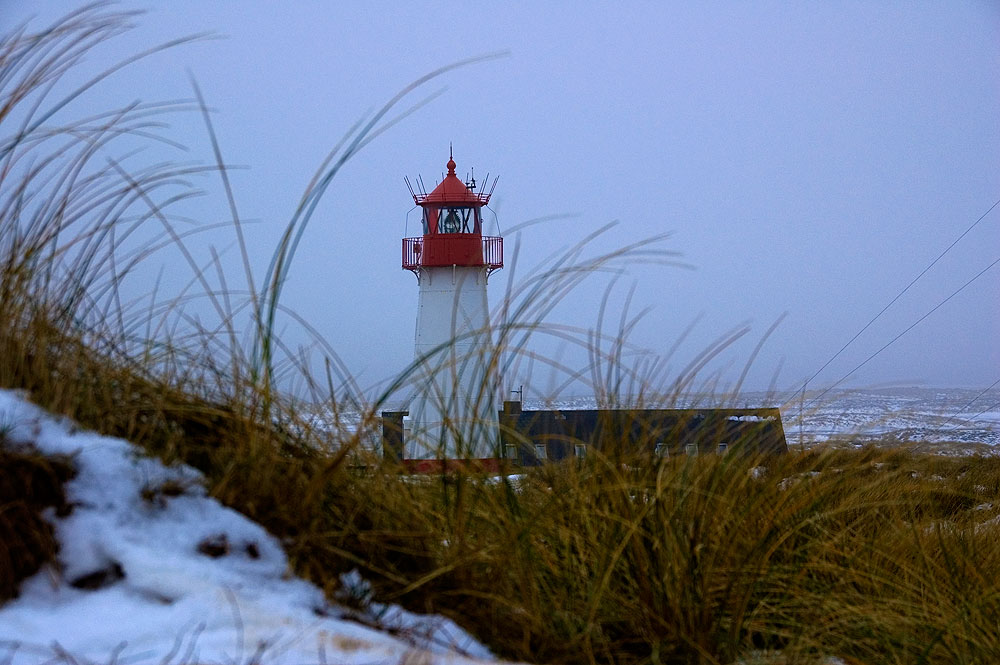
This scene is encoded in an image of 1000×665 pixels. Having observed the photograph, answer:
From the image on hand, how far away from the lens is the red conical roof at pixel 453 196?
10.9 meters

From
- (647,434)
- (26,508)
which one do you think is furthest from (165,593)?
(647,434)

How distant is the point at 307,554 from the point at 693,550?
73 centimetres

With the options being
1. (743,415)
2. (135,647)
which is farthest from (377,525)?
(743,415)

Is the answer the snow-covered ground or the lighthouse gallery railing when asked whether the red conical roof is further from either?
the snow-covered ground

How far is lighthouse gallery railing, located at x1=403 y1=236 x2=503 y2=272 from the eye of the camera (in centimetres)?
1089

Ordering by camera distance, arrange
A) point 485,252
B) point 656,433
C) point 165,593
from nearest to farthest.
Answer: point 165,593
point 656,433
point 485,252

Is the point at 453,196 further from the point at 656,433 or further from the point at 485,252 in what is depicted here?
the point at 656,433

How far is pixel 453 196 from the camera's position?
36.0 ft

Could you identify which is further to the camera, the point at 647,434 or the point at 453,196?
the point at 453,196

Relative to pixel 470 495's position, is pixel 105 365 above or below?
above

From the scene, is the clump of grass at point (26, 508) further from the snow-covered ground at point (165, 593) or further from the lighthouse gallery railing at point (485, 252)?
the lighthouse gallery railing at point (485, 252)

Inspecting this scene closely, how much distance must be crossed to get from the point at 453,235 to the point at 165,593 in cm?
975

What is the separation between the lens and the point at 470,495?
1.92 metres

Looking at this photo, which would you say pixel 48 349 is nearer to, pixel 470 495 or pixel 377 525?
pixel 377 525
